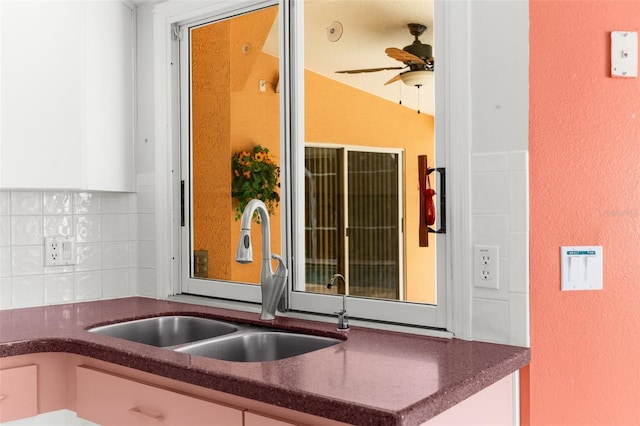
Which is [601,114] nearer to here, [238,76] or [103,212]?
[238,76]

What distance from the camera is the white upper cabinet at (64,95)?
1993 mm

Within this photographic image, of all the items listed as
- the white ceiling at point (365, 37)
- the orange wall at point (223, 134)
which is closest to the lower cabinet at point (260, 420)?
the white ceiling at point (365, 37)

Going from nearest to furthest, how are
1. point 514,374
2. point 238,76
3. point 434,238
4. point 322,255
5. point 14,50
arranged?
point 514,374 → point 434,238 → point 14,50 → point 322,255 → point 238,76

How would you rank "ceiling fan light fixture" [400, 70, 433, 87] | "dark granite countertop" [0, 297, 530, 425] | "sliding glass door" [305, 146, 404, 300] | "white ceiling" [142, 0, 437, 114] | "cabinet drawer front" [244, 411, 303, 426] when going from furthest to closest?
"sliding glass door" [305, 146, 404, 300] < "white ceiling" [142, 0, 437, 114] < "ceiling fan light fixture" [400, 70, 433, 87] < "cabinet drawer front" [244, 411, 303, 426] < "dark granite countertop" [0, 297, 530, 425]

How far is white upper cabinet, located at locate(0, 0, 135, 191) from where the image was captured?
199 cm

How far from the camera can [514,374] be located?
1501 mm

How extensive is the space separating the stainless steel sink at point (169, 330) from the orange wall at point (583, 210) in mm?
983

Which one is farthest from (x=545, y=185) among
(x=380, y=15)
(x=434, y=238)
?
(x=380, y=15)

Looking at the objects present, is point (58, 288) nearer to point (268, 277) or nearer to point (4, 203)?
point (4, 203)

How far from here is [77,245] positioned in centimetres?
238

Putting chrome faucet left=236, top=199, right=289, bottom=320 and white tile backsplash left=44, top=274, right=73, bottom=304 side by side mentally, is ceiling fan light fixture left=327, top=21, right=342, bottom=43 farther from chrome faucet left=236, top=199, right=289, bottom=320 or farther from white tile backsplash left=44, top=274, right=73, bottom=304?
white tile backsplash left=44, top=274, right=73, bottom=304

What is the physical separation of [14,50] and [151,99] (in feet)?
1.90

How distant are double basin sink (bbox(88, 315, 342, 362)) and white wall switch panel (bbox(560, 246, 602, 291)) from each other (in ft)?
2.05

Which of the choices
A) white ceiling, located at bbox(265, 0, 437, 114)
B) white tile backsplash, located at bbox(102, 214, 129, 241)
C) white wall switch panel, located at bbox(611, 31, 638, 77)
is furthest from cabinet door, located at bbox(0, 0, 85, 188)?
white wall switch panel, located at bbox(611, 31, 638, 77)
